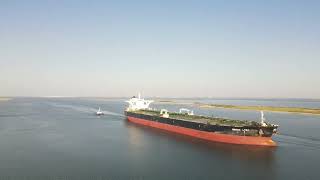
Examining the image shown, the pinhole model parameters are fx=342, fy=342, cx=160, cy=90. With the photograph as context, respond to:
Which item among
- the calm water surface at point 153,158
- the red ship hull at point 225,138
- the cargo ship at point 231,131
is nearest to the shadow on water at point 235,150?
the calm water surface at point 153,158

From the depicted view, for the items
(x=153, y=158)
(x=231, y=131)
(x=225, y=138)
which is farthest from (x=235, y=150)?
(x=153, y=158)

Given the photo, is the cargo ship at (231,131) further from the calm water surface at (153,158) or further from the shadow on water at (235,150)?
the calm water surface at (153,158)

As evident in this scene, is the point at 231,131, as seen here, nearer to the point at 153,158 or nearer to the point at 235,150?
the point at 235,150

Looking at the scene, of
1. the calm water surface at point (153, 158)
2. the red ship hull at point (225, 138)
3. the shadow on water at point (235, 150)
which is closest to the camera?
the calm water surface at point (153, 158)

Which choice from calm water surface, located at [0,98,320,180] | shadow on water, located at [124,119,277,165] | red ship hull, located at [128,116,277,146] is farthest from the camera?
red ship hull, located at [128,116,277,146]

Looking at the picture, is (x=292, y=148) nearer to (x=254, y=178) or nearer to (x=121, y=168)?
(x=254, y=178)

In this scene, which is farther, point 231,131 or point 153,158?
point 231,131

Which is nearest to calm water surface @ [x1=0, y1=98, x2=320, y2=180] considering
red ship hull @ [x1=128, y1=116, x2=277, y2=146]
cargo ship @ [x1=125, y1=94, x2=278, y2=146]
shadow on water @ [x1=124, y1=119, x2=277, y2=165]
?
shadow on water @ [x1=124, y1=119, x2=277, y2=165]

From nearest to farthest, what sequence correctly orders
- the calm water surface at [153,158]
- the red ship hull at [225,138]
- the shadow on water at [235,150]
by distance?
the calm water surface at [153,158], the shadow on water at [235,150], the red ship hull at [225,138]

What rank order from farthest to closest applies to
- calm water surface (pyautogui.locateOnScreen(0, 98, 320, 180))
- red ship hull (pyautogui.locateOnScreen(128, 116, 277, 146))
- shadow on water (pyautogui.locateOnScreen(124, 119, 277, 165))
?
red ship hull (pyautogui.locateOnScreen(128, 116, 277, 146)), shadow on water (pyautogui.locateOnScreen(124, 119, 277, 165)), calm water surface (pyautogui.locateOnScreen(0, 98, 320, 180))

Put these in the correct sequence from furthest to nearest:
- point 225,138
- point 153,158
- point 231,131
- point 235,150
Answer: point 225,138 < point 231,131 < point 235,150 < point 153,158

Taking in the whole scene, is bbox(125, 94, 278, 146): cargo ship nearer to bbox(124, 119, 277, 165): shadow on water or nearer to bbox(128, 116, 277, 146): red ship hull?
bbox(128, 116, 277, 146): red ship hull

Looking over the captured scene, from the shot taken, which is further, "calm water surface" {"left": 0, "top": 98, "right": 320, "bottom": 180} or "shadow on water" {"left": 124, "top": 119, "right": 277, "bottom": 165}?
"shadow on water" {"left": 124, "top": 119, "right": 277, "bottom": 165}
